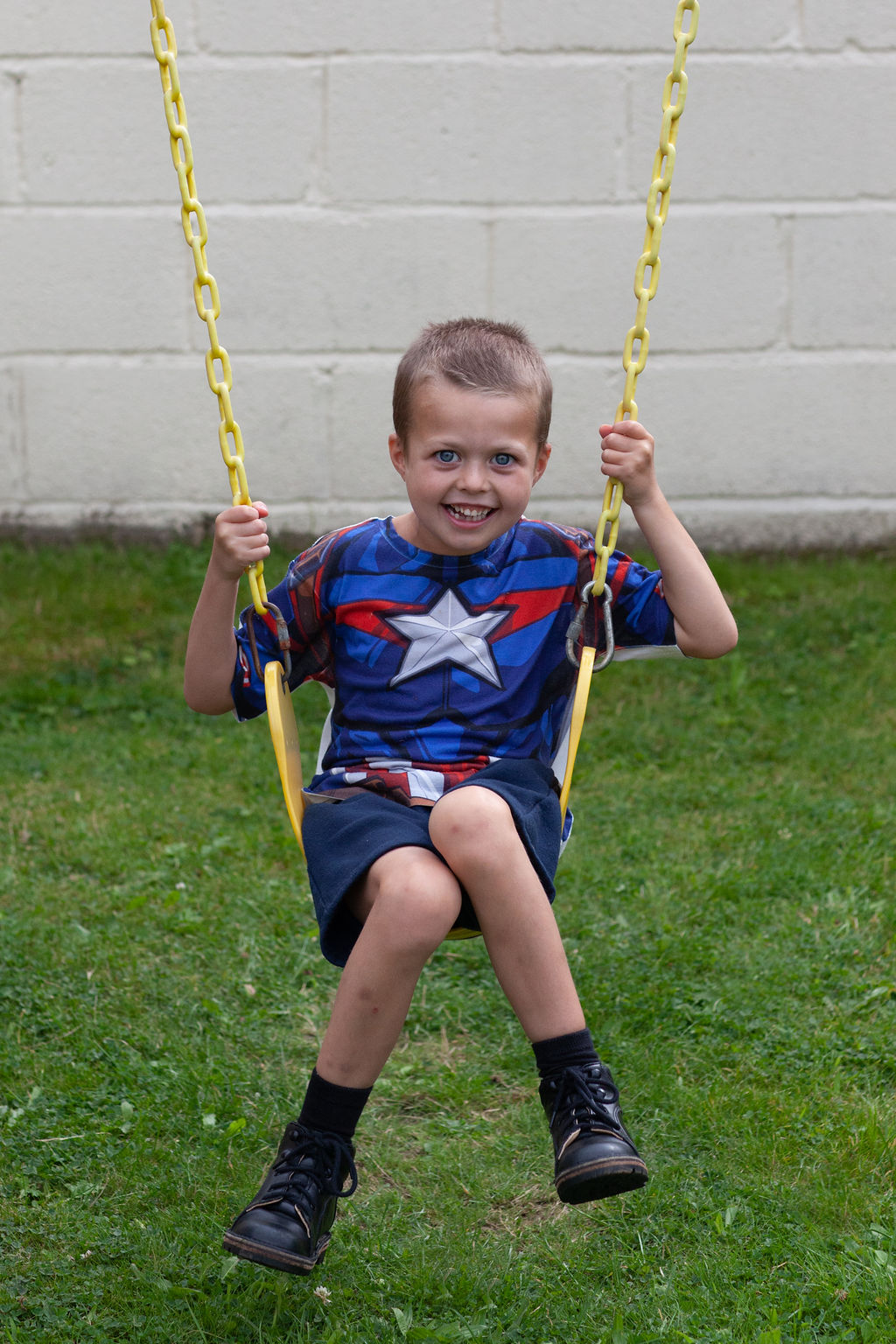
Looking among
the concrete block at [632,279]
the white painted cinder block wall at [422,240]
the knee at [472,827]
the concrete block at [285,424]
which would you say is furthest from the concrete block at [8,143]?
the knee at [472,827]

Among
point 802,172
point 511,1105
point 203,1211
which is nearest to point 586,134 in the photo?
point 802,172

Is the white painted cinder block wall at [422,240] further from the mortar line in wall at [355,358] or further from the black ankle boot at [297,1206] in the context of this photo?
the black ankle boot at [297,1206]

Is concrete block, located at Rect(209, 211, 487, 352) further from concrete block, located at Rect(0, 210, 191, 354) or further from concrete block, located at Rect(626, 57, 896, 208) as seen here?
concrete block, located at Rect(626, 57, 896, 208)

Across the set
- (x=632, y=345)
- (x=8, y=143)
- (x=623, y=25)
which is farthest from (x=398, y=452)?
(x=8, y=143)

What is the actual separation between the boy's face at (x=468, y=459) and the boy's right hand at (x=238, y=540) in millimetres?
262

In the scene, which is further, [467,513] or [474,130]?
[474,130]

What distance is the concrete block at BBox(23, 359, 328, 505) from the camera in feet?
19.0

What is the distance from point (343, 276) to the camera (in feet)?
18.7

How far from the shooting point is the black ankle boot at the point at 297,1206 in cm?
214

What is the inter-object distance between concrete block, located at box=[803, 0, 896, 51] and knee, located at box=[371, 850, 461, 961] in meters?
4.62

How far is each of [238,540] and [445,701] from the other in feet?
1.51

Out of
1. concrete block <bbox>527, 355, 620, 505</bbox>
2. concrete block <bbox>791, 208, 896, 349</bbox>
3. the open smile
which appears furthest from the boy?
concrete block <bbox>791, 208, 896, 349</bbox>

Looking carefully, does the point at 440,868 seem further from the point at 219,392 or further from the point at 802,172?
the point at 802,172

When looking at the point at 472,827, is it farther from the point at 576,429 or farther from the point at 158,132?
the point at 158,132
